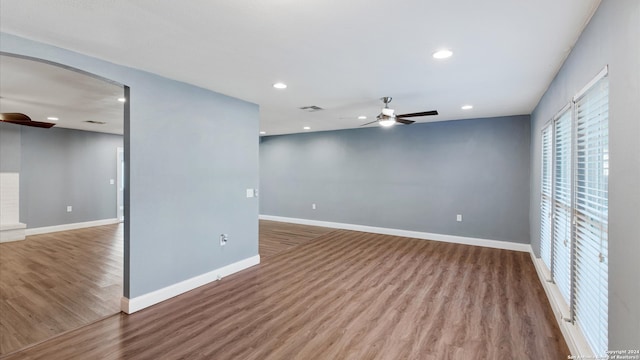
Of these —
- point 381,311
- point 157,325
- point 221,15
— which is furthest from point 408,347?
point 221,15

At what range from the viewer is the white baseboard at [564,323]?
2.17 m

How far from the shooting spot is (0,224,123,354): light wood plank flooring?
2748mm

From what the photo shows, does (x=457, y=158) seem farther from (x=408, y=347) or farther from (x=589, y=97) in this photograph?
(x=408, y=347)

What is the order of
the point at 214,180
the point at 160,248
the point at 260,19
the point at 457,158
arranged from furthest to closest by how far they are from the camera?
the point at 457,158 → the point at 214,180 → the point at 160,248 → the point at 260,19

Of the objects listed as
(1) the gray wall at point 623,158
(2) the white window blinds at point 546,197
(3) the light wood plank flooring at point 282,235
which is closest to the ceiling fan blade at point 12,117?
(3) the light wood plank flooring at point 282,235

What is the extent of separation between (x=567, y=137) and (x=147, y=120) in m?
4.32

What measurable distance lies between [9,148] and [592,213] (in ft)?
30.8

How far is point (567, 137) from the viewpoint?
9.44 ft

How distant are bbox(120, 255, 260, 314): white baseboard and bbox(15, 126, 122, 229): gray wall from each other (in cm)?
557

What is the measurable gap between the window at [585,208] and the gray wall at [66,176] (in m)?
9.39

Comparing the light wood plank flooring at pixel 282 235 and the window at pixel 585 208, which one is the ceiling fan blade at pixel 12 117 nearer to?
the light wood plank flooring at pixel 282 235

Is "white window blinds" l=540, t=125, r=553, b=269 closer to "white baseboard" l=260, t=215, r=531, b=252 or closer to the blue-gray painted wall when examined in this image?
"white baseboard" l=260, t=215, r=531, b=252

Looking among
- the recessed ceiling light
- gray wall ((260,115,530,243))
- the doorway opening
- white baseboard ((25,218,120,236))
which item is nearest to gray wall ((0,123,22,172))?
the doorway opening

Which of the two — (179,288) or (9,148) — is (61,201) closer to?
(9,148)
